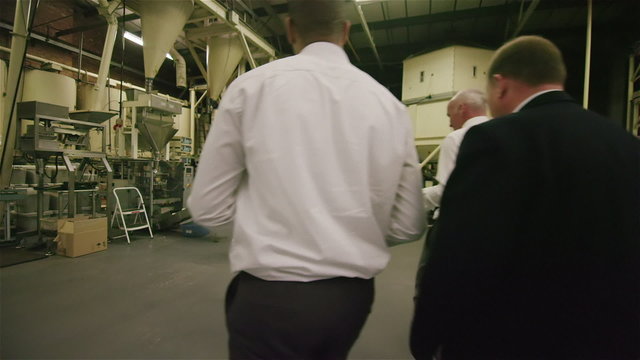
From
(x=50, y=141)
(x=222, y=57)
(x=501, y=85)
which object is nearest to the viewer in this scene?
(x=501, y=85)

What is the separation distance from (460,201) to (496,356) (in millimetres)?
369

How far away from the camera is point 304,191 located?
0.65 meters

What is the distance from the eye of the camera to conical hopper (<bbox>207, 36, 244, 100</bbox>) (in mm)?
6000

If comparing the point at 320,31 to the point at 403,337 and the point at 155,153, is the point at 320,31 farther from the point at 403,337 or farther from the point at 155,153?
the point at 155,153

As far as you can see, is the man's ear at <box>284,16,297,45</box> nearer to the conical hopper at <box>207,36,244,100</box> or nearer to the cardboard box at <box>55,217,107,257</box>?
the cardboard box at <box>55,217,107,257</box>

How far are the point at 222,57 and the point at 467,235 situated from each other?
639 cm

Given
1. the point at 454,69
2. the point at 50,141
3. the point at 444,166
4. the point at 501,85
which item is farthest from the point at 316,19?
the point at 454,69

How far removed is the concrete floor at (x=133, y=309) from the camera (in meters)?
1.76

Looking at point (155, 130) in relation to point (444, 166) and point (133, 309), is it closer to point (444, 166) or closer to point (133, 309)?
point (133, 309)

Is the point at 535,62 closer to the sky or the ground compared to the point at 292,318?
closer to the sky

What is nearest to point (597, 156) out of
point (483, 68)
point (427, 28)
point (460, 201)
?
point (460, 201)

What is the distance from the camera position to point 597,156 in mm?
666

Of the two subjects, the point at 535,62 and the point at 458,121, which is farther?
the point at 458,121

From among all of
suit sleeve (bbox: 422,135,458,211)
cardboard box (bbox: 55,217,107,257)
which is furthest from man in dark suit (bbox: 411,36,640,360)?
cardboard box (bbox: 55,217,107,257)
